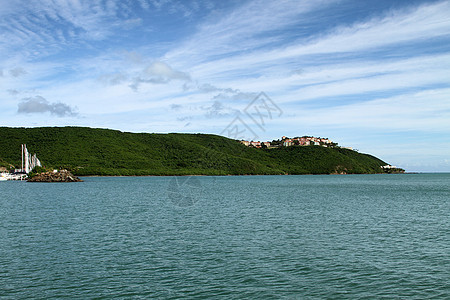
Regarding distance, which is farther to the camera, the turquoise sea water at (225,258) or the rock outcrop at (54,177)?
the rock outcrop at (54,177)

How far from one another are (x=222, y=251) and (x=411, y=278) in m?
10.4

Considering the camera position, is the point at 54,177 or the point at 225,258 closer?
the point at 225,258

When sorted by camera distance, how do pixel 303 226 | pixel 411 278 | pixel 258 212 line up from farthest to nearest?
pixel 258 212 → pixel 303 226 → pixel 411 278

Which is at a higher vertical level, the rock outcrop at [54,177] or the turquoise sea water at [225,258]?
the rock outcrop at [54,177]

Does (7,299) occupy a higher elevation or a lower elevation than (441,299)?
higher

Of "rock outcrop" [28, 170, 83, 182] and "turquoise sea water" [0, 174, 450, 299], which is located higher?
"rock outcrop" [28, 170, 83, 182]

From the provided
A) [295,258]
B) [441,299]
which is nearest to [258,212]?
[295,258]

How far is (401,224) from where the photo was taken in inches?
1361

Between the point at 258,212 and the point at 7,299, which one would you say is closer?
the point at 7,299

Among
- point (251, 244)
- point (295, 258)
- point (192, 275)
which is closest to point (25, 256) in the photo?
point (192, 275)

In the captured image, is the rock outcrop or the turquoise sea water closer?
the turquoise sea water

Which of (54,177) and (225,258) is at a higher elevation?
(54,177)

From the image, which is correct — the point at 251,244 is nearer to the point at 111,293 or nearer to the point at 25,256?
the point at 111,293

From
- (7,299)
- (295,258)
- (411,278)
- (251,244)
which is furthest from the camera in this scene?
(251,244)
